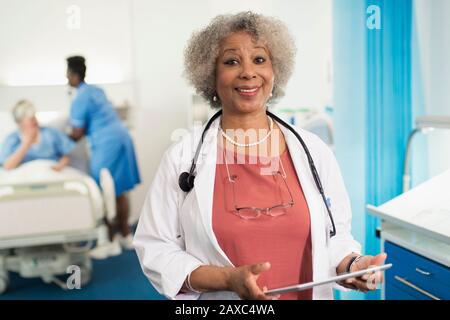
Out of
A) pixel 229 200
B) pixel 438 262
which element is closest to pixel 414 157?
pixel 438 262

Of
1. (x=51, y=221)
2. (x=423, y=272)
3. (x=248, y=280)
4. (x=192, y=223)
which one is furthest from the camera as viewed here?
(x=51, y=221)

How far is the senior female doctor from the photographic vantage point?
881mm

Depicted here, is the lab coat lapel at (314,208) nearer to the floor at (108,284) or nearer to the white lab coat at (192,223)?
the white lab coat at (192,223)

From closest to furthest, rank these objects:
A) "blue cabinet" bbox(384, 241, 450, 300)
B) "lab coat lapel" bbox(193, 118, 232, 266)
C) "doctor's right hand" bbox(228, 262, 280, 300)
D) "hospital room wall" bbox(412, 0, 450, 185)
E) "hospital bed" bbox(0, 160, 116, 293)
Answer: "doctor's right hand" bbox(228, 262, 280, 300)
"lab coat lapel" bbox(193, 118, 232, 266)
"blue cabinet" bbox(384, 241, 450, 300)
"hospital room wall" bbox(412, 0, 450, 185)
"hospital bed" bbox(0, 160, 116, 293)

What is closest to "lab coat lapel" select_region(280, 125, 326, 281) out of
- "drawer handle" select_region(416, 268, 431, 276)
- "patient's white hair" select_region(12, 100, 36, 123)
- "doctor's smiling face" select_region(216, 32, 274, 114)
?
"doctor's smiling face" select_region(216, 32, 274, 114)

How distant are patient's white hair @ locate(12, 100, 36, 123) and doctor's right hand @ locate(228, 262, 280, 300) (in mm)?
964

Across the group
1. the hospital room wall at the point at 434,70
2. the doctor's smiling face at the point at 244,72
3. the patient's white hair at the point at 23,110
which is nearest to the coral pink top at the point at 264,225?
the doctor's smiling face at the point at 244,72

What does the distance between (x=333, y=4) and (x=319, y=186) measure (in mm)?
712

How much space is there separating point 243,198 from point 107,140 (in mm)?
736

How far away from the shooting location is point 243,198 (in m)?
0.90

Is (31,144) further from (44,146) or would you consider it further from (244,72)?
(244,72)

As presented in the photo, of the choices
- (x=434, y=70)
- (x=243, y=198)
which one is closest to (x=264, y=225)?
(x=243, y=198)

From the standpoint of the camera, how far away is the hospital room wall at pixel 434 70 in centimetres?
138

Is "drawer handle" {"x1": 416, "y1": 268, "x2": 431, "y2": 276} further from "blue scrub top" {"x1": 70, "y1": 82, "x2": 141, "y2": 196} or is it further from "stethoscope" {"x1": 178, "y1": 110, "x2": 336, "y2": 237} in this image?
"blue scrub top" {"x1": 70, "y1": 82, "x2": 141, "y2": 196}
